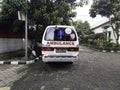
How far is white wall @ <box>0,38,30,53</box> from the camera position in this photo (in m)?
14.1

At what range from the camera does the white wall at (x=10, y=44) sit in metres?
14.1

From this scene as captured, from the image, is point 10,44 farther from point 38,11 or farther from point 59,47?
point 59,47

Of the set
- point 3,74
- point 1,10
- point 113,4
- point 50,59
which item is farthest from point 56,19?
point 113,4

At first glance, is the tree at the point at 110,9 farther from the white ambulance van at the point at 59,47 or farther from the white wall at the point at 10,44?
the white ambulance van at the point at 59,47

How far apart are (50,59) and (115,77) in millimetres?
3062

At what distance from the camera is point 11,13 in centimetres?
1412

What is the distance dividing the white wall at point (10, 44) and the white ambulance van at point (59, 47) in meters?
5.38

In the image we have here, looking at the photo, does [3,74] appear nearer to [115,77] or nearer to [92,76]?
[92,76]

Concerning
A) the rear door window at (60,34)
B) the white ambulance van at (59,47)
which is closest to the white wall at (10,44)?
the rear door window at (60,34)

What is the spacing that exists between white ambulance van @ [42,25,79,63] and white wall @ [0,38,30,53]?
538 centimetres

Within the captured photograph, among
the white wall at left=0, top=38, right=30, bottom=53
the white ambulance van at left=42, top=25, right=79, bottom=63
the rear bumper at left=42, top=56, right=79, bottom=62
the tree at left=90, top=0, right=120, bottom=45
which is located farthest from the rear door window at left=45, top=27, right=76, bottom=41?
the tree at left=90, top=0, right=120, bottom=45

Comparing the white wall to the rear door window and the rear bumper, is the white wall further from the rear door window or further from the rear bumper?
the rear bumper

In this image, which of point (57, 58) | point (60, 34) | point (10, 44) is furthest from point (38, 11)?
point (57, 58)

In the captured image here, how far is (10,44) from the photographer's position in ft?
51.3
